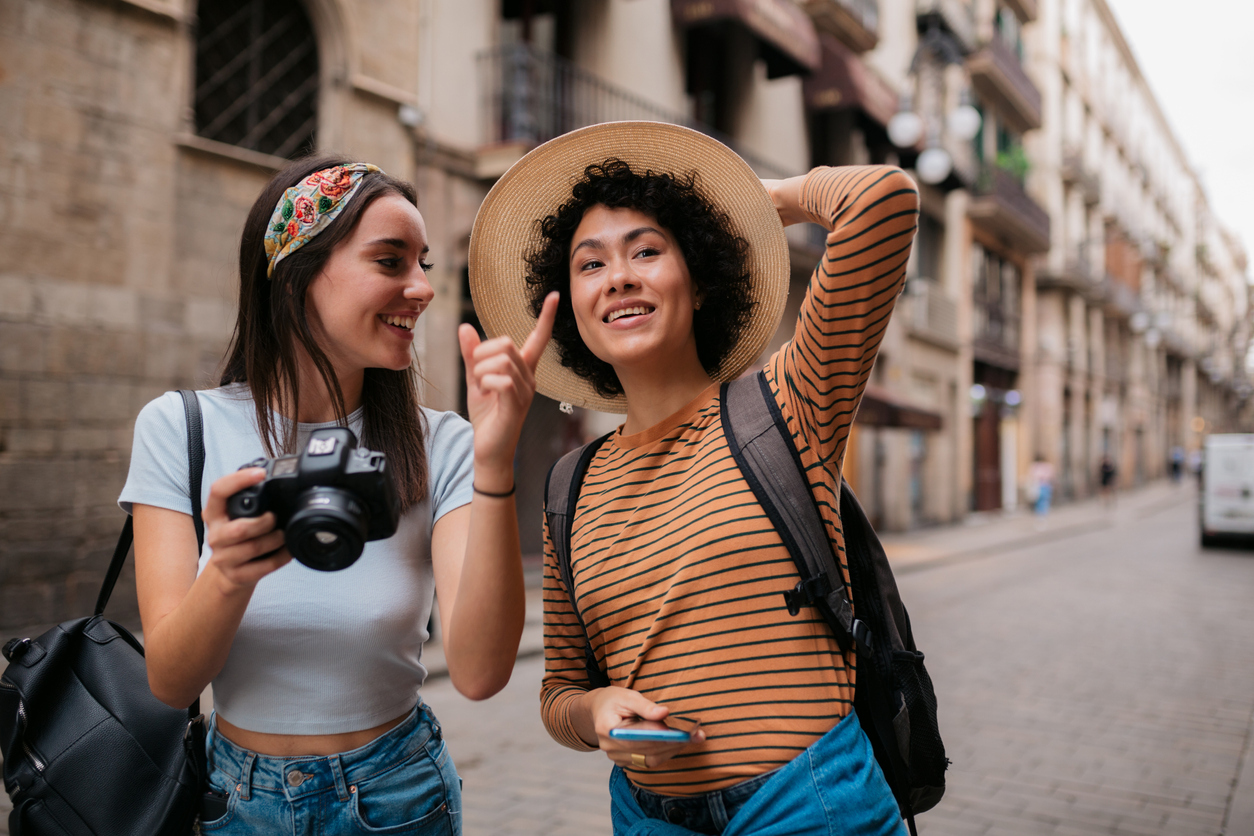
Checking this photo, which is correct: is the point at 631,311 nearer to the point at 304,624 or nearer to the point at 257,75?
the point at 304,624

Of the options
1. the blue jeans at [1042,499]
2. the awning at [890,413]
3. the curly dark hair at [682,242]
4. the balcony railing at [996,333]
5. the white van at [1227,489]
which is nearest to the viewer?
the curly dark hair at [682,242]

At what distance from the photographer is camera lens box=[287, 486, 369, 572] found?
1.20 meters

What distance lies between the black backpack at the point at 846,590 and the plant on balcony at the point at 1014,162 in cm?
2626

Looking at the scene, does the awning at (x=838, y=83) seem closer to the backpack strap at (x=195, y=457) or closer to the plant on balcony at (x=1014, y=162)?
the plant on balcony at (x=1014, y=162)

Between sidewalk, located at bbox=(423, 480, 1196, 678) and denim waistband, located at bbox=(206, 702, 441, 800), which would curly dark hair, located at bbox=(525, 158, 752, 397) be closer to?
denim waistband, located at bbox=(206, 702, 441, 800)

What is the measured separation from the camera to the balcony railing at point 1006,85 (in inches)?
951

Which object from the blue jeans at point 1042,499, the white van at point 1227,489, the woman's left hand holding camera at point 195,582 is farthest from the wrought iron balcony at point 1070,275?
the woman's left hand holding camera at point 195,582

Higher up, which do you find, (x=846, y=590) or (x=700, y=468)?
(x=700, y=468)

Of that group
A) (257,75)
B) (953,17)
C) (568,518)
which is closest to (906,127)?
(257,75)

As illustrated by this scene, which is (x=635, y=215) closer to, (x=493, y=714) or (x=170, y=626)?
(x=170, y=626)

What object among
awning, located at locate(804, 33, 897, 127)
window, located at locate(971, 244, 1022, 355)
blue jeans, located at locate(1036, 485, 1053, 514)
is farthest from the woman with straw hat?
window, located at locate(971, 244, 1022, 355)

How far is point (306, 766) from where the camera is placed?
156 centimetres

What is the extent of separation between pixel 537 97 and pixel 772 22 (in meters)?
4.75

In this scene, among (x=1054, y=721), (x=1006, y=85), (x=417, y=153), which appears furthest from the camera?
(x=1006, y=85)
